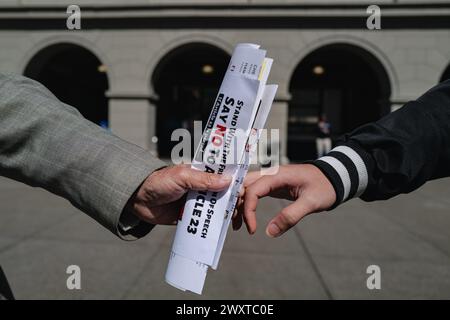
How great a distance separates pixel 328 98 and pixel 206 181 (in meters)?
18.4

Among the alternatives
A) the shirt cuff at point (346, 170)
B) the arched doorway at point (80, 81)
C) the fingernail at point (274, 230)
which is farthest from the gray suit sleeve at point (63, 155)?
the arched doorway at point (80, 81)

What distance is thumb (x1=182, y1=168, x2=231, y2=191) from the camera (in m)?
1.19

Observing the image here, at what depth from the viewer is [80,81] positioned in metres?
19.1

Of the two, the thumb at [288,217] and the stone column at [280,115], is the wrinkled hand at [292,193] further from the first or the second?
the stone column at [280,115]

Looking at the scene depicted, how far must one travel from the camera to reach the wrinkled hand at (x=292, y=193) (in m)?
1.33

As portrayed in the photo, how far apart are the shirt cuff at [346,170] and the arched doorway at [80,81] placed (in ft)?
56.7

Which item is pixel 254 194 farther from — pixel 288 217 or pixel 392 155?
pixel 392 155

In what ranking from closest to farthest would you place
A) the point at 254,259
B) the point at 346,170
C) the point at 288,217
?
1. the point at 288,217
2. the point at 346,170
3. the point at 254,259

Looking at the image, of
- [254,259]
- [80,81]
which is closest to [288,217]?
[254,259]

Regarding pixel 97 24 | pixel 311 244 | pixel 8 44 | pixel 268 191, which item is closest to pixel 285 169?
pixel 268 191

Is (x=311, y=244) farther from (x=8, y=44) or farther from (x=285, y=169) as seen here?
(x=8, y=44)

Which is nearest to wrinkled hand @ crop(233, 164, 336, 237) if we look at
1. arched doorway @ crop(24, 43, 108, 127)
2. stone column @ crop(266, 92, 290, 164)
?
stone column @ crop(266, 92, 290, 164)

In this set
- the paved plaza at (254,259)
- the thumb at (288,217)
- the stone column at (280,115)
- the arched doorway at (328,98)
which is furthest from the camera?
the arched doorway at (328,98)

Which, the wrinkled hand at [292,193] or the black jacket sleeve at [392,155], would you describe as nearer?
the wrinkled hand at [292,193]
